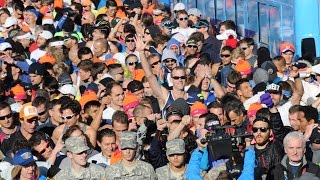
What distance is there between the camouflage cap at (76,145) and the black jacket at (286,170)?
2.19 meters

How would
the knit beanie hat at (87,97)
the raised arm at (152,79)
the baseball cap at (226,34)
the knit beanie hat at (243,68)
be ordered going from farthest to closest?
the baseball cap at (226,34), the knit beanie hat at (243,68), the knit beanie hat at (87,97), the raised arm at (152,79)

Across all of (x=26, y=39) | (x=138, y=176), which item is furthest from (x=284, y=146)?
(x=26, y=39)

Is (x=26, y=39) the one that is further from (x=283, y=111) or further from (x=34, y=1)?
(x=283, y=111)

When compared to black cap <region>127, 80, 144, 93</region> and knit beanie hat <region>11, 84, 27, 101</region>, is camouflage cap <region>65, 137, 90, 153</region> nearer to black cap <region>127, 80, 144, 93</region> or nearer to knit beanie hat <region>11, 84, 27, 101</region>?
black cap <region>127, 80, 144, 93</region>

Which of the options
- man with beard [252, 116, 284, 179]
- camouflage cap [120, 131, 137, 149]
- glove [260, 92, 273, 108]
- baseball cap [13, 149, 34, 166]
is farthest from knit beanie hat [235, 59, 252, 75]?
baseball cap [13, 149, 34, 166]

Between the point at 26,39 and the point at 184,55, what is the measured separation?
3.34 metres

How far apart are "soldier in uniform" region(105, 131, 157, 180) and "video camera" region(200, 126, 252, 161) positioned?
Result: 2.76 feet

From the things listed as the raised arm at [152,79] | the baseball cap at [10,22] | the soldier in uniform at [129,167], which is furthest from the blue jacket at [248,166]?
the baseball cap at [10,22]

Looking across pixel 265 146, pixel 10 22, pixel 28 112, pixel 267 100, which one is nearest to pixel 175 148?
pixel 265 146

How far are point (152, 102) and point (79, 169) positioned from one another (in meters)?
2.89

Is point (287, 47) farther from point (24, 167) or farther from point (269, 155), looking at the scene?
point (24, 167)

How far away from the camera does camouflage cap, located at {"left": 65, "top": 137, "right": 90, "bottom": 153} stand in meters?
17.3

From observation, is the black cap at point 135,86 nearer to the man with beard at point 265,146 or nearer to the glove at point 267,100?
the glove at point 267,100

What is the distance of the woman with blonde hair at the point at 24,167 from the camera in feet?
56.9
